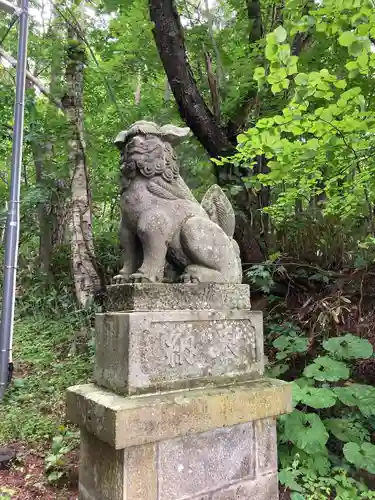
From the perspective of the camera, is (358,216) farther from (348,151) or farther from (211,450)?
(211,450)

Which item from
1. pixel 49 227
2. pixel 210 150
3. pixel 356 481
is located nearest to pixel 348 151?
pixel 210 150

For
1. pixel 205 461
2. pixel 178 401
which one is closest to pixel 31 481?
pixel 205 461

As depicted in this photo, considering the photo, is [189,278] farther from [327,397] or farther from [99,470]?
[327,397]

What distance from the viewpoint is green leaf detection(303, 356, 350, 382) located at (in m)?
2.97

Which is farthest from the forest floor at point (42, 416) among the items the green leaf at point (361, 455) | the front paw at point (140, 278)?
the green leaf at point (361, 455)

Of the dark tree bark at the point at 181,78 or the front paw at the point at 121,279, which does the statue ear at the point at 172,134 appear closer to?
the front paw at the point at 121,279

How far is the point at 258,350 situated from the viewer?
2533 mm

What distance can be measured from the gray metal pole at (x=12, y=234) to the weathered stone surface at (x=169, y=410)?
2314 millimetres

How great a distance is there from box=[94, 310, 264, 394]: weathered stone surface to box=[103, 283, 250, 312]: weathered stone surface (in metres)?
0.05

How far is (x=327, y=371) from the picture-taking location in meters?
3.06

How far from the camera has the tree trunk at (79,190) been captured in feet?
19.9

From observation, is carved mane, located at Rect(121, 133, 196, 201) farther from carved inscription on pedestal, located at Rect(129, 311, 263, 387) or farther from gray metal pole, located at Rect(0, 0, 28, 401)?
gray metal pole, located at Rect(0, 0, 28, 401)

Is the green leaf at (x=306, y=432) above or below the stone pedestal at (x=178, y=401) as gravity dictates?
below

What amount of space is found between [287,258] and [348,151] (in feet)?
5.88
